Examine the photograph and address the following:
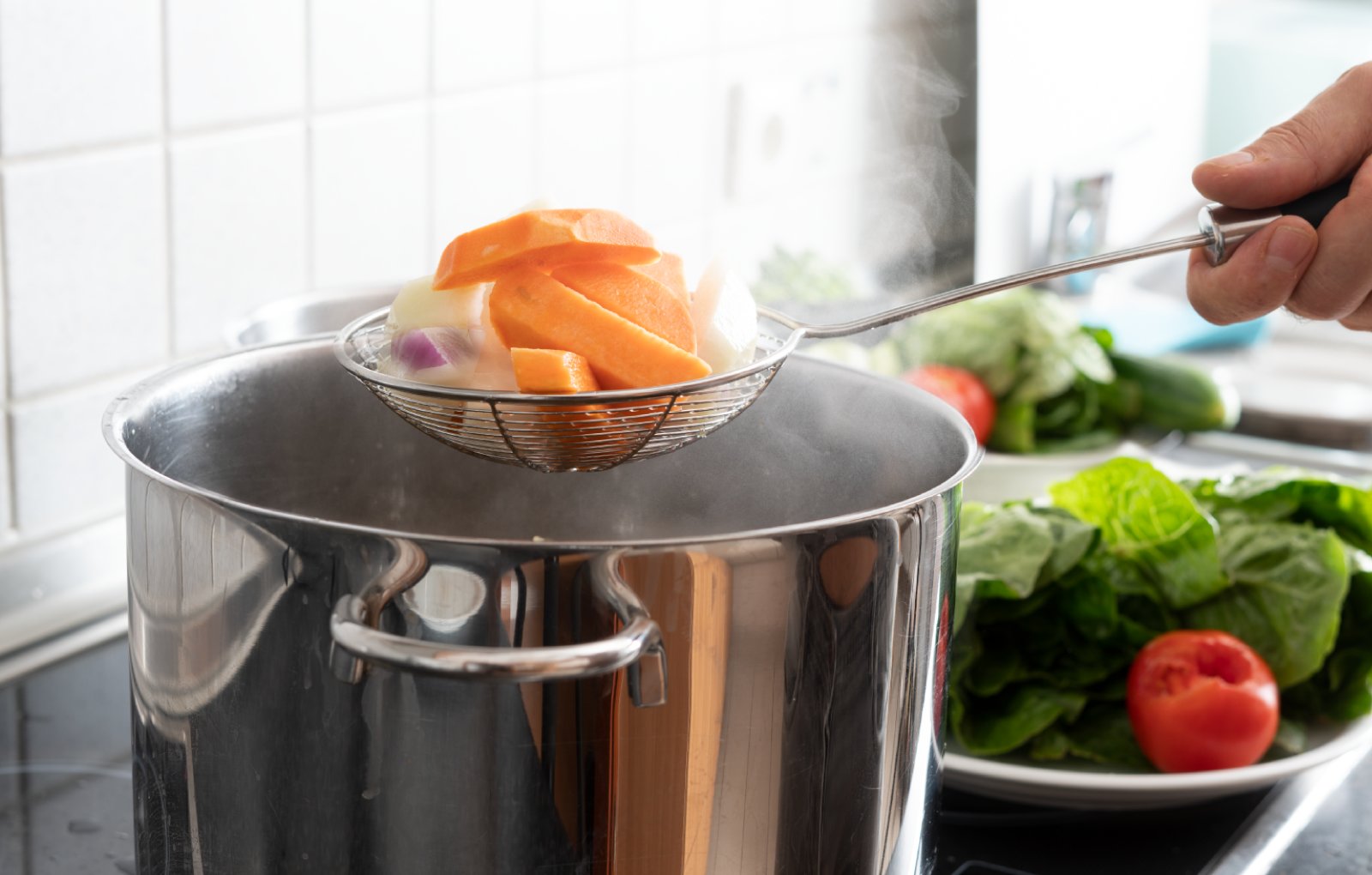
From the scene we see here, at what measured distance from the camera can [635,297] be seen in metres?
0.58

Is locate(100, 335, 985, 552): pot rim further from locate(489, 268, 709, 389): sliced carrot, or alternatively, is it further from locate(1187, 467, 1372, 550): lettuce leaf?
locate(1187, 467, 1372, 550): lettuce leaf

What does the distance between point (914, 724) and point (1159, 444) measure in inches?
36.0

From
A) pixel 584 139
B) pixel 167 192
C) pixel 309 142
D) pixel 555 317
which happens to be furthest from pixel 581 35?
pixel 555 317

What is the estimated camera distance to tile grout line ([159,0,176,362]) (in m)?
0.80

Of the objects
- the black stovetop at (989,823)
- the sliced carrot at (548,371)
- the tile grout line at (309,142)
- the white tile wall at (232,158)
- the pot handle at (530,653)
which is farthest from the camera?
the tile grout line at (309,142)

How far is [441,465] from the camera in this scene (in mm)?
691

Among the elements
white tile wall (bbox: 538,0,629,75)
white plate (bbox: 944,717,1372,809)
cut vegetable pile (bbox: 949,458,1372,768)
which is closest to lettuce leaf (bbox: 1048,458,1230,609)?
cut vegetable pile (bbox: 949,458,1372,768)

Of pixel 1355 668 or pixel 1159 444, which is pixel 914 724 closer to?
pixel 1355 668

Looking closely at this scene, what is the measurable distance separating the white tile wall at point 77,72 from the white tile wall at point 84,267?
0.05 feet

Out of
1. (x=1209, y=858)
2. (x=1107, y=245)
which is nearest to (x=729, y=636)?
(x=1209, y=858)

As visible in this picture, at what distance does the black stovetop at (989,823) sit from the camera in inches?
26.0

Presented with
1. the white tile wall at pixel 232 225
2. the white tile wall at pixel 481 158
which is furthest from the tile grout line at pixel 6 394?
the white tile wall at pixel 481 158

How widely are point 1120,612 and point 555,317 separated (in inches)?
16.1

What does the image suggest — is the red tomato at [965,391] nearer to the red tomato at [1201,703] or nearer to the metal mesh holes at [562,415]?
the red tomato at [1201,703]
